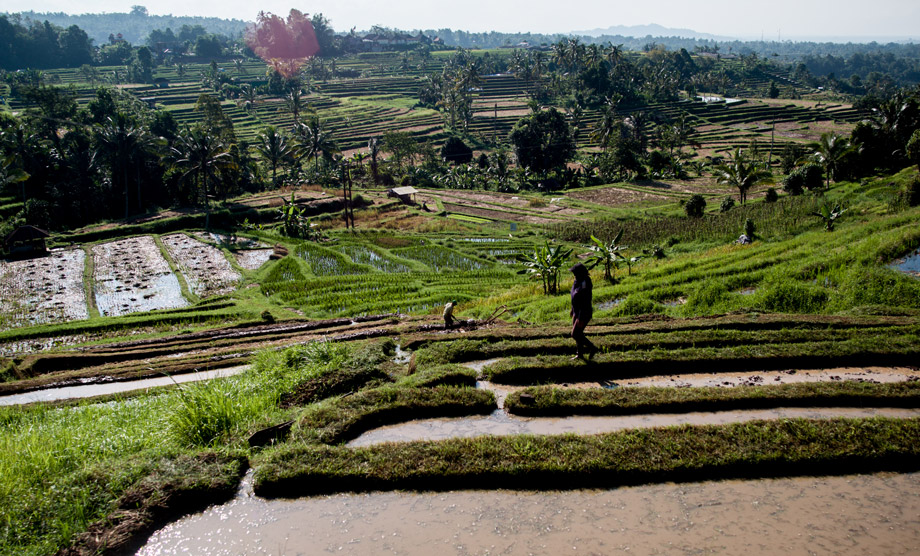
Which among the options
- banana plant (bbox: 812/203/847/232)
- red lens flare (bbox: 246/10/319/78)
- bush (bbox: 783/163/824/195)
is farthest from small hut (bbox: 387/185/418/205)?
red lens flare (bbox: 246/10/319/78)

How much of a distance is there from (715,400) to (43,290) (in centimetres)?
2631

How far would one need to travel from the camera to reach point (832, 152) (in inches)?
1411

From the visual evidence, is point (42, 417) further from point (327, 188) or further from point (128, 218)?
point (327, 188)

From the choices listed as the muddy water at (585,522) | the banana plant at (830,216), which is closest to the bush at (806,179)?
the banana plant at (830,216)

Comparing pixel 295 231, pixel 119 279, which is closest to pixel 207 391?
pixel 119 279

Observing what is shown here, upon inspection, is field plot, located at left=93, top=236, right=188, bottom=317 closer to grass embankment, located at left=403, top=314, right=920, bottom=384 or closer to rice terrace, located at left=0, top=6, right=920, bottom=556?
rice terrace, located at left=0, top=6, right=920, bottom=556

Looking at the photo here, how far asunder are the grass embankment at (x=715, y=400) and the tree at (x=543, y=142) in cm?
4778

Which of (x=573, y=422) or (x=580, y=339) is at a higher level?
(x=580, y=339)

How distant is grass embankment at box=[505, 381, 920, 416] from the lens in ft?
27.6

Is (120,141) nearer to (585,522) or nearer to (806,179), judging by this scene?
(585,522)

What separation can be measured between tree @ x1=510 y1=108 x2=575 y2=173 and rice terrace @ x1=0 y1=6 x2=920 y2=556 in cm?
1438

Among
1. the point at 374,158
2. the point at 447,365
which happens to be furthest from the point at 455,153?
the point at 447,365

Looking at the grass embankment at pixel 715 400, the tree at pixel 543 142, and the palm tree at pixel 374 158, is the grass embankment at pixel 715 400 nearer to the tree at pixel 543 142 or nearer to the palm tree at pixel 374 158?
the palm tree at pixel 374 158

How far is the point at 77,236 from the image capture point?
32469mm
